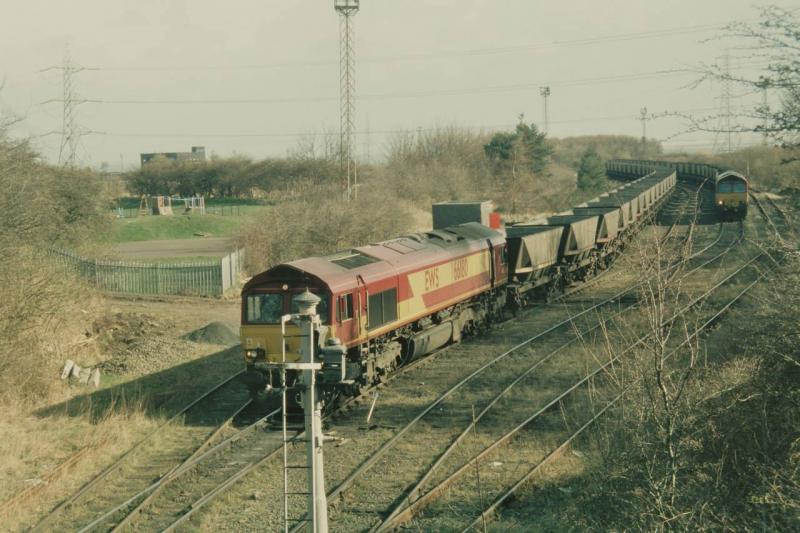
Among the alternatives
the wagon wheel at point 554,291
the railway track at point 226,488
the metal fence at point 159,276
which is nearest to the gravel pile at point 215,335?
the metal fence at point 159,276

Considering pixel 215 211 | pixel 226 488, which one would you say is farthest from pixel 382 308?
pixel 215 211

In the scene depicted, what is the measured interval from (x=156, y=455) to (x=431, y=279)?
8169 mm

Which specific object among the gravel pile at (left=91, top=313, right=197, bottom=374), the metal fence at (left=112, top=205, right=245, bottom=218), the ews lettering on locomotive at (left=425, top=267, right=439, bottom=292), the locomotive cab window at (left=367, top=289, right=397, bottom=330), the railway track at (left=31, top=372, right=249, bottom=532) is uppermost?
the metal fence at (left=112, top=205, right=245, bottom=218)

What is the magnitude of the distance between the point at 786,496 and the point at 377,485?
621cm

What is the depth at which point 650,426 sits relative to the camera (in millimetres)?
10734

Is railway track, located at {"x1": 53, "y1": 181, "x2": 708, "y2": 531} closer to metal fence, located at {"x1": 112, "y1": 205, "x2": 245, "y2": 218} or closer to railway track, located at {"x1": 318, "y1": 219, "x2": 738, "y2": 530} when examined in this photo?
railway track, located at {"x1": 318, "y1": 219, "x2": 738, "y2": 530}

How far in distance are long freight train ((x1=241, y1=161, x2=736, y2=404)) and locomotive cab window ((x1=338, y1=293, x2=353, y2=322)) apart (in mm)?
24

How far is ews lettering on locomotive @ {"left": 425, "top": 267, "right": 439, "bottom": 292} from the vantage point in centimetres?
2017

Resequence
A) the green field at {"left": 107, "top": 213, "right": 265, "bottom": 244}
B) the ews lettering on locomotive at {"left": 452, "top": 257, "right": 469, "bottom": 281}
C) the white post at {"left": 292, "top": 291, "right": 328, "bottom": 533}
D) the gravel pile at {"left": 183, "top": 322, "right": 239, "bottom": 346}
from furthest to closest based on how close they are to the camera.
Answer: the green field at {"left": 107, "top": 213, "right": 265, "bottom": 244} < the gravel pile at {"left": 183, "top": 322, "right": 239, "bottom": 346} < the ews lettering on locomotive at {"left": 452, "top": 257, "right": 469, "bottom": 281} < the white post at {"left": 292, "top": 291, "right": 328, "bottom": 533}

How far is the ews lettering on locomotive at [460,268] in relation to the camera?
21.9 meters

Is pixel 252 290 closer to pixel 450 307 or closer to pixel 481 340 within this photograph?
pixel 450 307

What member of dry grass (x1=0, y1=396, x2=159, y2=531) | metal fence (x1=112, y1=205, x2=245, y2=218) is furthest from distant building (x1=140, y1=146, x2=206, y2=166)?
dry grass (x1=0, y1=396, x2=159, y2=531)

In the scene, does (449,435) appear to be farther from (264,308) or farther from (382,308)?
(264,308)

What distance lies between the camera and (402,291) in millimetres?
18891
